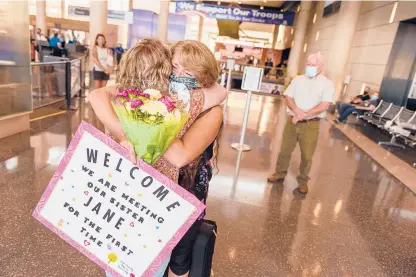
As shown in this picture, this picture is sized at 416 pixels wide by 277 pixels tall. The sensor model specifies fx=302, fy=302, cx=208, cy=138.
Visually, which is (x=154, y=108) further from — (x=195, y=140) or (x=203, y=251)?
(x=203, y=251)

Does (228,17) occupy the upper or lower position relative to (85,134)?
upper

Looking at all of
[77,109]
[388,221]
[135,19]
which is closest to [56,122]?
[77,109]

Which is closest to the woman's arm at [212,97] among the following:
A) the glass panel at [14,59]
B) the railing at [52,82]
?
the glass panel at [14,59]

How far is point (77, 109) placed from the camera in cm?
709

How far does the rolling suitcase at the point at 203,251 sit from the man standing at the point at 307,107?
8.31ft

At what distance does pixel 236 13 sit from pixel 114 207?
1899 centimetres

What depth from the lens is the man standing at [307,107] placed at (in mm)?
3531

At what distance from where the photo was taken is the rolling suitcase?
135 centimetres

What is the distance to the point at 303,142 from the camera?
3.72 meters

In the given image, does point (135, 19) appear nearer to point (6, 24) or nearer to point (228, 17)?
point (228, 17)

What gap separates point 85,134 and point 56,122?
518cm

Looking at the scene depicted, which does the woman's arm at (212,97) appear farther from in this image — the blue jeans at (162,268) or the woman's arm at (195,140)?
the blue jeans at (162,268)

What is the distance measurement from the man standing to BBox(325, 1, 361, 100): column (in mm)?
9078

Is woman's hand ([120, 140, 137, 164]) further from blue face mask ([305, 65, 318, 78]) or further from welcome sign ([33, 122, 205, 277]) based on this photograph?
blue face mask ([305, 65, 318, 78])
